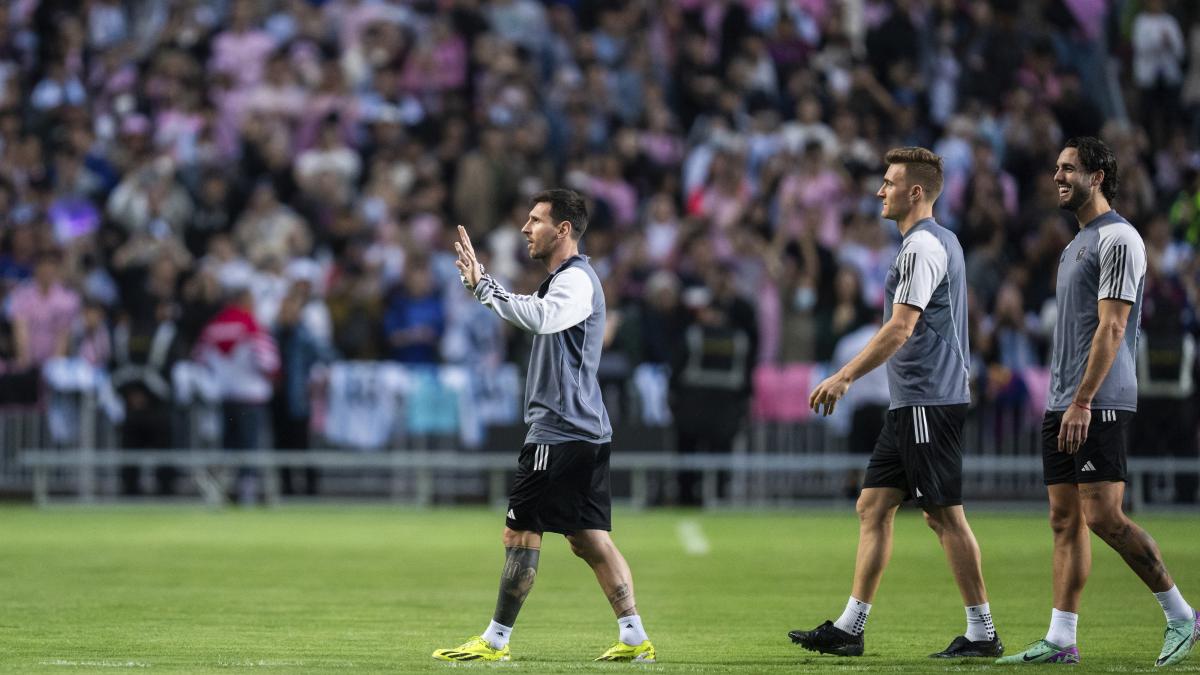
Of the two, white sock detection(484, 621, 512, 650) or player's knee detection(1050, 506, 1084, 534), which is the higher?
player's knee detection(1050, 506, 1084, 534)

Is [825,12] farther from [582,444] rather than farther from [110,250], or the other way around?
[582,444]

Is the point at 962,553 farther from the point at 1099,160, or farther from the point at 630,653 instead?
the point at 1099,160

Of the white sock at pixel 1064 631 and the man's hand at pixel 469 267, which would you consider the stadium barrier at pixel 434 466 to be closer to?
the white sock at pixel 1064 631

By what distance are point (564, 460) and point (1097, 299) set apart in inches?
105

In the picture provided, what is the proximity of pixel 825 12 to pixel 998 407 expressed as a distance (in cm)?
789

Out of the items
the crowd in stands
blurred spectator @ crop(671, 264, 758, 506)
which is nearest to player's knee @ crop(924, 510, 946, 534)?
the crowd in stands

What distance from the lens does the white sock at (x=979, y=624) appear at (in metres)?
9.46

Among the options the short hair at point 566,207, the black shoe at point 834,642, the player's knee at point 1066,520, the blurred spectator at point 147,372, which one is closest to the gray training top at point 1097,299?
the player's knee at point 1066,520

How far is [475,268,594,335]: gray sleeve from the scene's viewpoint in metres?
8.76

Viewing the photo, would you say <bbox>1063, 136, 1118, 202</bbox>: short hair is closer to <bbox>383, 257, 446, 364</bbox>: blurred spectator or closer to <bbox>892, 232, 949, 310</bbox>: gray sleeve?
<bbox>892, 232, 949, 310</bbox>: gray sleeve

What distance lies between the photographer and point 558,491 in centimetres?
921

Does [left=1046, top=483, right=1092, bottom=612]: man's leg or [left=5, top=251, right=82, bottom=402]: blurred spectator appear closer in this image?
[left=1046, top=483, right=1092, bottom=612]: man's leg

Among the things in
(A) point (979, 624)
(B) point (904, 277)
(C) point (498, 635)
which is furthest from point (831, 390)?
(C) point (498, 635)

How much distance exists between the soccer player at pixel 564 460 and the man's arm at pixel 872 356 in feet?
3.77
